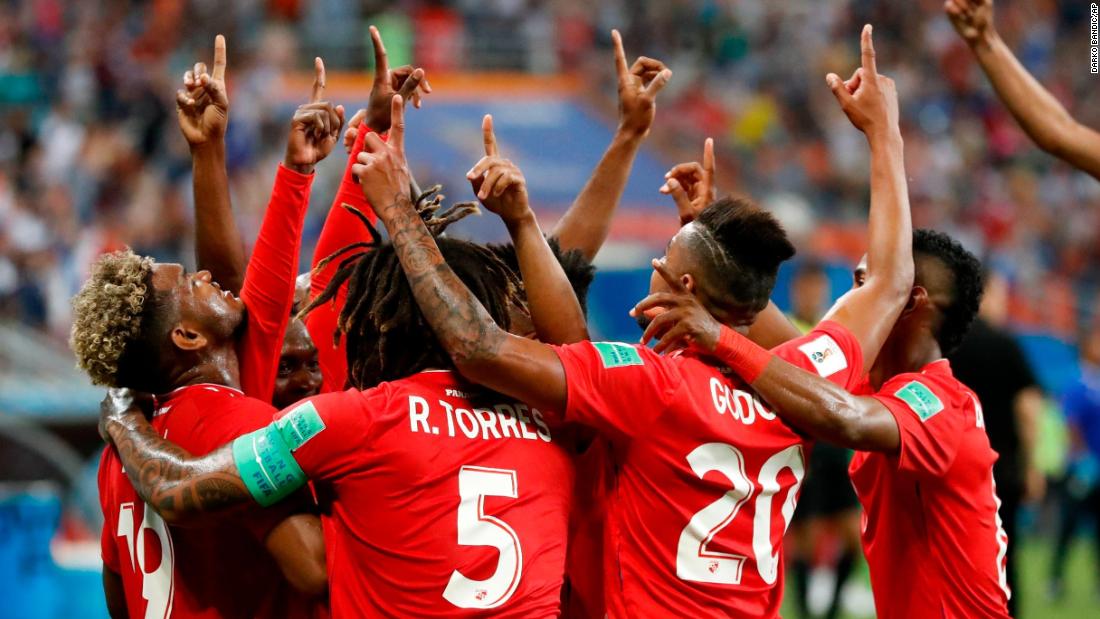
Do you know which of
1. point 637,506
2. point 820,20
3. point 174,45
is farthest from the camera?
point 820,20

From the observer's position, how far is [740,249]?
3.83m

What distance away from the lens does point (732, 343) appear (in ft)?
12.1

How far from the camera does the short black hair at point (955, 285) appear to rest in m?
4.38

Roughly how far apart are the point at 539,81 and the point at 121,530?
1828cm

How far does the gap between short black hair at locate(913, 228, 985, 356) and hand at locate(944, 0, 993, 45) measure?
67cm

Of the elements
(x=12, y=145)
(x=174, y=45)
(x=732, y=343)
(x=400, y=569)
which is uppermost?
(x=174, y=45)

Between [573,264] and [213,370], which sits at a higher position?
[573,264]

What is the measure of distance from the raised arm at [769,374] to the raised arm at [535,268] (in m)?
0.21

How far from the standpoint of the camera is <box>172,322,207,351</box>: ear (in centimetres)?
394

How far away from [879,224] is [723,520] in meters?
1.15

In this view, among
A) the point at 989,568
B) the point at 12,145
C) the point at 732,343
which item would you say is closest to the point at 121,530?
the point at 732,343

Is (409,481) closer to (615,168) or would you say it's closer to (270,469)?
(270,469)

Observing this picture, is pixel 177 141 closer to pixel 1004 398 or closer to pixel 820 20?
pixel 1004 398

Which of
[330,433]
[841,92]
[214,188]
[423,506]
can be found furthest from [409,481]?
[841,92]
